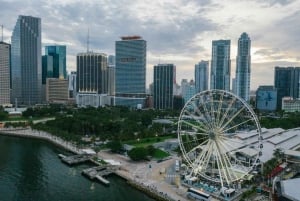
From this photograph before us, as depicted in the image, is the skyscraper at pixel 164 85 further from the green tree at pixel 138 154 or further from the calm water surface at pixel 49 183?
the green tree at pixel 138 154

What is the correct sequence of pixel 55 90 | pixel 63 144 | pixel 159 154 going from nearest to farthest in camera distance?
pixel 159 154, pixel 63 144, pixel 55 90

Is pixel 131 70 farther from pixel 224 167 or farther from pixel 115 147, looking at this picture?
pixel 224 167

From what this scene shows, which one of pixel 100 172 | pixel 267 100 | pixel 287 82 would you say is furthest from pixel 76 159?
Answer: pixel 287 82

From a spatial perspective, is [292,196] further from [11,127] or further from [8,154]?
[11,127]

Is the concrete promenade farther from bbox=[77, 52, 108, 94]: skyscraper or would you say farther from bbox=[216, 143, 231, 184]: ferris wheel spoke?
bbox=[77, 52, 108, 94]: skyscraper

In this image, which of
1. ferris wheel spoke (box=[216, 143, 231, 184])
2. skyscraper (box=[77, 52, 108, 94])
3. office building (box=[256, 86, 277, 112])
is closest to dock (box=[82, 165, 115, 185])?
ferris wheel spoke (box=[216, 143, 231, 184])

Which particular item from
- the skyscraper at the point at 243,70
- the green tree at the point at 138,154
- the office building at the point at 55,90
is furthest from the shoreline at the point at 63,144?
the skyscraper at the point at 243,70
